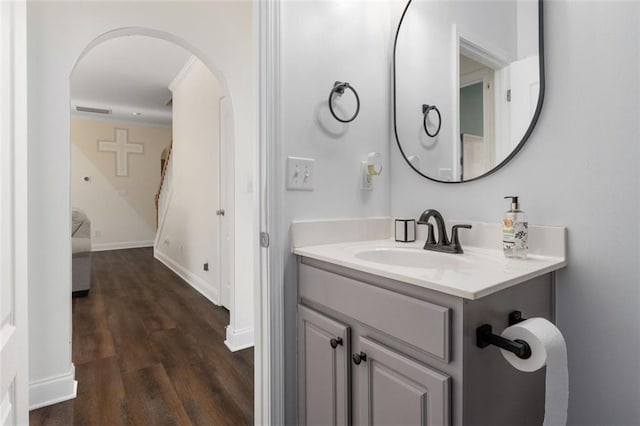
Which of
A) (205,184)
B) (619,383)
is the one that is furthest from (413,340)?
(205,184)

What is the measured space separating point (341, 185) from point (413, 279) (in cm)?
67

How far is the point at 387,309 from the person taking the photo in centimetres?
90

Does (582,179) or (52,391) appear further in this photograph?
(52,391)

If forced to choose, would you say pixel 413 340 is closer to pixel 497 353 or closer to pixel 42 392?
pixel 497 353

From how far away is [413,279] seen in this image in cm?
82

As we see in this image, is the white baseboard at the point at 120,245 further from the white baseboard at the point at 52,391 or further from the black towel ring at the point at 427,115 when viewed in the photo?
the black towel ring at the point at 427,115

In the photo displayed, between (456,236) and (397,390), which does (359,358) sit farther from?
(456,236)

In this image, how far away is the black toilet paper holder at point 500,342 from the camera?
72 centimetres

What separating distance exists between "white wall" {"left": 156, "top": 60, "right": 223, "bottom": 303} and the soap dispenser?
261 centimetres

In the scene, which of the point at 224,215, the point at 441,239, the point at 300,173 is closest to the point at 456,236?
the point at 441,239

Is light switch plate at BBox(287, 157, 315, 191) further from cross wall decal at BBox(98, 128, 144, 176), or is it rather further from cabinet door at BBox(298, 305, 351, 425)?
cross wall decal at BBox(98, 128, 144, 176)

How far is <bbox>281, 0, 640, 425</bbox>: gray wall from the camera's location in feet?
3.03

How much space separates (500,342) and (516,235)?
0.42m

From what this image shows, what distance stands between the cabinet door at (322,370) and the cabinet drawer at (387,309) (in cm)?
7
